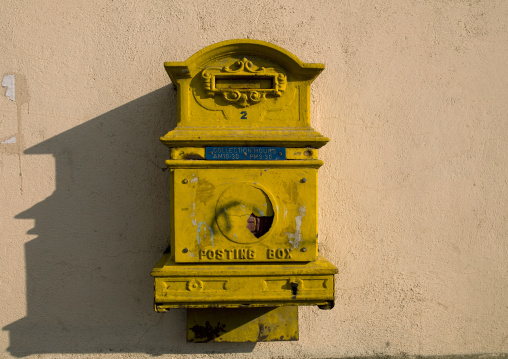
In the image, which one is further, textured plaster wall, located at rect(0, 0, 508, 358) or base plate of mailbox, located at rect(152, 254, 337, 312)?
textured plaster wall, located at rect(0, 0, 508, 358)

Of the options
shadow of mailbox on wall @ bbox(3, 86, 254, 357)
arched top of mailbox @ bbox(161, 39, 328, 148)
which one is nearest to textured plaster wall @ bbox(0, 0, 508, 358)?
shadow of mailbox on wall @ bbox(3, 86, 254, 357)

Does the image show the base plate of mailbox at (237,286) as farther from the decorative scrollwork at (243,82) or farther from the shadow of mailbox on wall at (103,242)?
the decorative scrollwork at (243,82)

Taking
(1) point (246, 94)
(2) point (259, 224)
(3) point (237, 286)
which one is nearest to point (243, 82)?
(1) point (246, 94)

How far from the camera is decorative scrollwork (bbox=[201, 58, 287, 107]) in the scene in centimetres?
175

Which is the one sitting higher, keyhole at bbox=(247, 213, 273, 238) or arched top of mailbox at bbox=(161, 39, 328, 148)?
arched top of mailbox at bbox=(161, 39, 328, 148)

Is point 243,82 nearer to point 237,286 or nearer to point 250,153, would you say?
point 250,153

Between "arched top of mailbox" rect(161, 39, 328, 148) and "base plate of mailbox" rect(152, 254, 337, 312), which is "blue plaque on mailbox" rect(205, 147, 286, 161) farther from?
"base plate of mailbox" rect(152, 254, 337, 312)

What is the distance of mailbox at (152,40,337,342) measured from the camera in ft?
5.63

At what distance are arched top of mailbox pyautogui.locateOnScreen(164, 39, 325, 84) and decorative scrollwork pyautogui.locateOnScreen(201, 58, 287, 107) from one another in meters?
0.05

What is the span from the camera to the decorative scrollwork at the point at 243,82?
175cm

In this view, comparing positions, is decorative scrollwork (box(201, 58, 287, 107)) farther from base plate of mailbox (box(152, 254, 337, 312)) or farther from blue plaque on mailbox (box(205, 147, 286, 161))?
base plate of mailbox (box(152, 254, 337, 312))

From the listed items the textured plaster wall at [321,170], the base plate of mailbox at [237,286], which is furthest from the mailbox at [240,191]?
the textured plaster wall at [321,170]

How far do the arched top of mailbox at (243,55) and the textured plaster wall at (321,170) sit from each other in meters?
0.55

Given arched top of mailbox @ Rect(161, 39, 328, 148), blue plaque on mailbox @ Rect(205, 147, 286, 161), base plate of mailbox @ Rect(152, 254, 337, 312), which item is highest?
arched top of mailbox @ Rect(161, 39, 328, 148)
